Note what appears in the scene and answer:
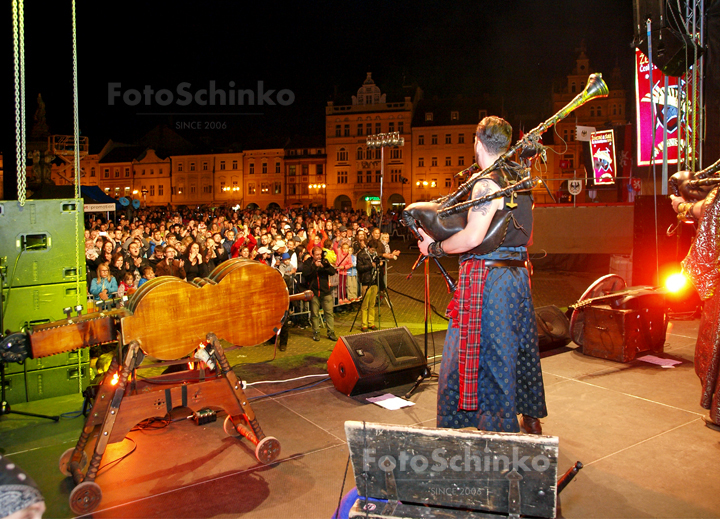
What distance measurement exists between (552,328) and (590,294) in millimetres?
684

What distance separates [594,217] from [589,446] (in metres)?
14.1

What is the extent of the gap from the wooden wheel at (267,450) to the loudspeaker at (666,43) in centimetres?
668

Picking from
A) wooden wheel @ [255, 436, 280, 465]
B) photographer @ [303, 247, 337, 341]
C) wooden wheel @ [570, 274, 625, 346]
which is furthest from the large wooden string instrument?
photographer @ [303, 247, 337, 341]

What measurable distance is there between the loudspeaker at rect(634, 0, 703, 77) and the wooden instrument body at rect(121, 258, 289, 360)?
609 centimetres

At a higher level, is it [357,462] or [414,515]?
[357,462]

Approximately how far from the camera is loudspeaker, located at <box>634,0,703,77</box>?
6.71 meters

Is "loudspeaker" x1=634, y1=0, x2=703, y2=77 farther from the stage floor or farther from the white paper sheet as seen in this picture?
the white paper sheet

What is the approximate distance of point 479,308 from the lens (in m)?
2.92

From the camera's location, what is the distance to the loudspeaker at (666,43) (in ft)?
22.0

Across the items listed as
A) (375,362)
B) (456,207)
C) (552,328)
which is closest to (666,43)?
(552,328)

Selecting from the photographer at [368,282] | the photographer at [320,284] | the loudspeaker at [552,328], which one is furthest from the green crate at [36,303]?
the loudspeaker at [552,328]

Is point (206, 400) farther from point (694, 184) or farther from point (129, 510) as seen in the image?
point (694, 184)

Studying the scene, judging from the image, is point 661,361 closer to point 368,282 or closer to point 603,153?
point 368,282

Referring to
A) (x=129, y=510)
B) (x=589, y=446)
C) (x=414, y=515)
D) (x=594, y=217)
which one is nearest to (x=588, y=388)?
(x=589, y=446)
